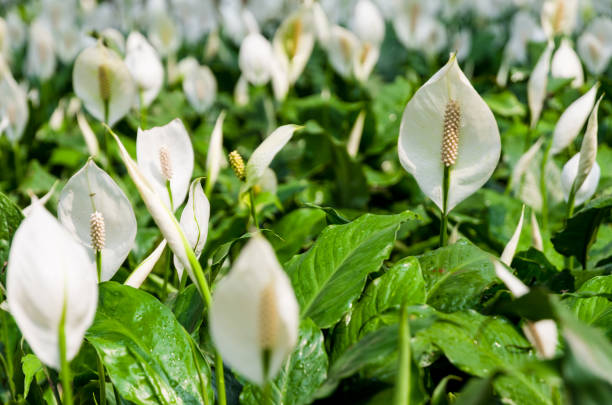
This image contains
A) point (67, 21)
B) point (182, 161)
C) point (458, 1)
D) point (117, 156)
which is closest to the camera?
point (182, 161)

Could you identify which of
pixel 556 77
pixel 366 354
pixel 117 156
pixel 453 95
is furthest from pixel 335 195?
pixel 366 354

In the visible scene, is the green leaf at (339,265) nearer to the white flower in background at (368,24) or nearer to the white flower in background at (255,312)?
the white flower in background at (255,312)

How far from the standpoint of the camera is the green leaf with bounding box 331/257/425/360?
83 cm

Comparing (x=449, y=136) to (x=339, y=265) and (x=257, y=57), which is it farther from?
(x=257, y=57)

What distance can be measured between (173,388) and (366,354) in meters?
0.26

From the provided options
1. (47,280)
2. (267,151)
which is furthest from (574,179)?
(47,280)

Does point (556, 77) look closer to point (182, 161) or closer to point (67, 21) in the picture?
point (182, 161)

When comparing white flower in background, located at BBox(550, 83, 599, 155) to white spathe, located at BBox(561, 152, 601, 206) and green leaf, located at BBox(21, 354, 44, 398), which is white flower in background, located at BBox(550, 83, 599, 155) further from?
green leaf, located at BBox(21, 354, 44, 398)

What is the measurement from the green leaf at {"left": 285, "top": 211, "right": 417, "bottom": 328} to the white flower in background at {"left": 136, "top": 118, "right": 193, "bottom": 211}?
6.7 inches

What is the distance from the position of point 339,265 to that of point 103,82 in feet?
1.96

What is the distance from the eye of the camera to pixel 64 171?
7.11ft

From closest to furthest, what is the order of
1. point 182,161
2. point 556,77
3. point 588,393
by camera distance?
point 588,393
point 182,161
point 556,77

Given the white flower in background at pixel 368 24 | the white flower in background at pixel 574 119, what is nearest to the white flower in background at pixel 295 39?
the white flower in background at pixel 368 24

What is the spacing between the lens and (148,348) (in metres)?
0.80
